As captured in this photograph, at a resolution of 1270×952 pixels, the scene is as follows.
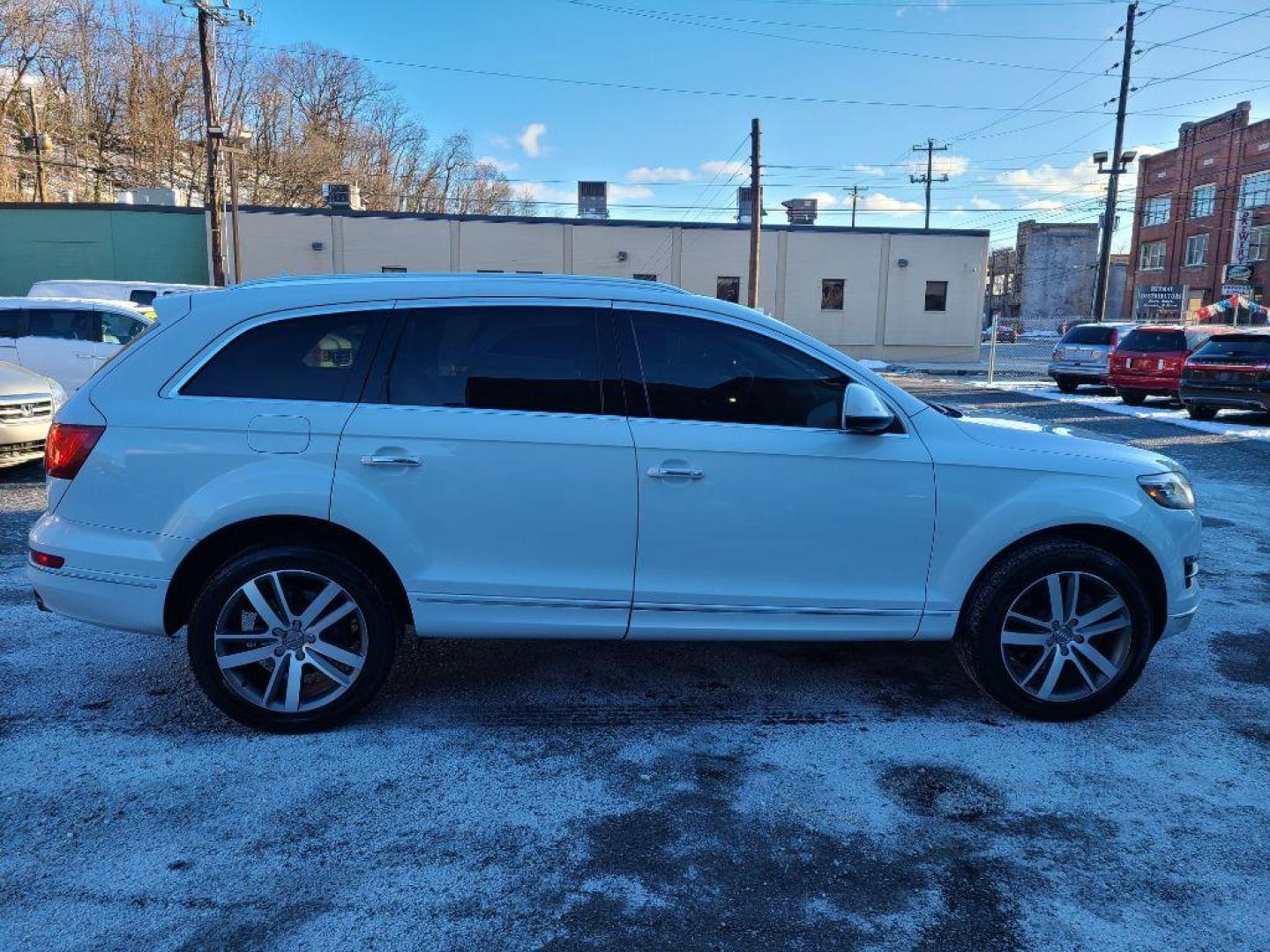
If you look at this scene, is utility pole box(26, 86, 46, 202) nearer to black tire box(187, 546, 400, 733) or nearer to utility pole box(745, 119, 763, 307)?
utility pole box(745, 119, 763, 307)

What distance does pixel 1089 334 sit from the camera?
22.2 meters

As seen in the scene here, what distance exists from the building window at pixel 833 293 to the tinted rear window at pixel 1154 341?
18837mm

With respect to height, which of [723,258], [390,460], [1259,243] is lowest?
[390,460]

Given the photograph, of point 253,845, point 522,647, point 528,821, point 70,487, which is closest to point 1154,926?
point 528,821

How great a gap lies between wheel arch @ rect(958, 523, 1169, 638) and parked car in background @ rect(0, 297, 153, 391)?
11.3 m

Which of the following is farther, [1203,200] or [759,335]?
[1203,200]

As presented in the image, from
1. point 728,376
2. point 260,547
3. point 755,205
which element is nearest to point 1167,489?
point 728,376

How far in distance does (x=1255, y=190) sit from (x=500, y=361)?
60.2 metres

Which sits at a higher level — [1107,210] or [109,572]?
[1107,210]

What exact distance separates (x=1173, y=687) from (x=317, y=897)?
394 cm

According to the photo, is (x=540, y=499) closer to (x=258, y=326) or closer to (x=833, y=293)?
(x=258, y=326)

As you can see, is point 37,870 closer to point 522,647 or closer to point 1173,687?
Result: point 522,647

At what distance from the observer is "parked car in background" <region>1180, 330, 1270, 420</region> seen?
48.5ft

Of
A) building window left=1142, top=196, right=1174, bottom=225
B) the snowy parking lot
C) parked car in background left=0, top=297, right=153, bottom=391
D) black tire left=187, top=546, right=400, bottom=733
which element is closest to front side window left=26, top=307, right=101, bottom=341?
parked car in background left=0, top=297, right=153, bottom=391
